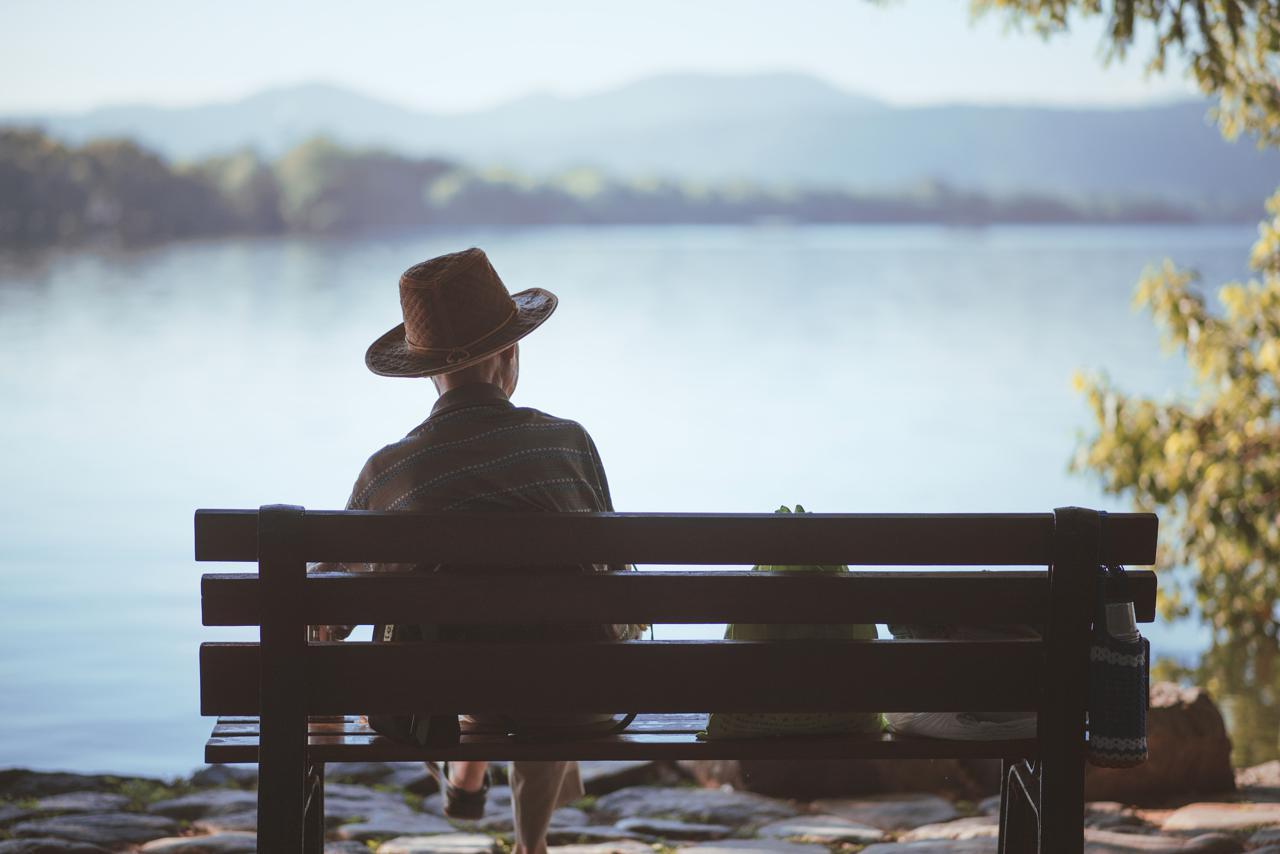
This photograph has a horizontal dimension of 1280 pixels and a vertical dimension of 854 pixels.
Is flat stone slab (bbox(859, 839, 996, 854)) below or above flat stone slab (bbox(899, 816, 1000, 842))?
below

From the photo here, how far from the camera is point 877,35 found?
134 ft

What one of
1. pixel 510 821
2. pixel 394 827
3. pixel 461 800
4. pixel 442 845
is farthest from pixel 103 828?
pixel 461 800

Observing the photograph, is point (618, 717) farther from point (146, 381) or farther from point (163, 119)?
point (163, 119)

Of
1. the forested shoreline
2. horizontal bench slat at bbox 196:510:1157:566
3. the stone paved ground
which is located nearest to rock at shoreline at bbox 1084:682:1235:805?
the stone paved ground

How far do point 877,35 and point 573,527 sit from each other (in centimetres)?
4008

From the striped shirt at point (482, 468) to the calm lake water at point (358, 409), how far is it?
3.05m

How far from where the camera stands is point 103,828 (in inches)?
154

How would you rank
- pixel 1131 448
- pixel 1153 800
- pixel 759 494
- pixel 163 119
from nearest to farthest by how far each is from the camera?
1. pixel 1153 800
2. pixel 1131 448
3. pixel 759 494
4. pixel 163 119

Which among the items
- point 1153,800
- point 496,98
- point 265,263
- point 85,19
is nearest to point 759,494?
point 1153,800

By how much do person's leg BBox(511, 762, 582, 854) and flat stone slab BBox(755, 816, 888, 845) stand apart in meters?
0.91

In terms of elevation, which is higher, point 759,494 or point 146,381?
point 146,381

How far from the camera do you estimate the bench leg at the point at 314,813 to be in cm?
283

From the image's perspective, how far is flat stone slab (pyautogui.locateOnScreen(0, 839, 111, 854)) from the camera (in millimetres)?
3645

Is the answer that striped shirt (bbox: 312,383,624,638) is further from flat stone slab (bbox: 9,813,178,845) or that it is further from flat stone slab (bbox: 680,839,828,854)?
flat stone slab (bbox: 9,813,178,845)
